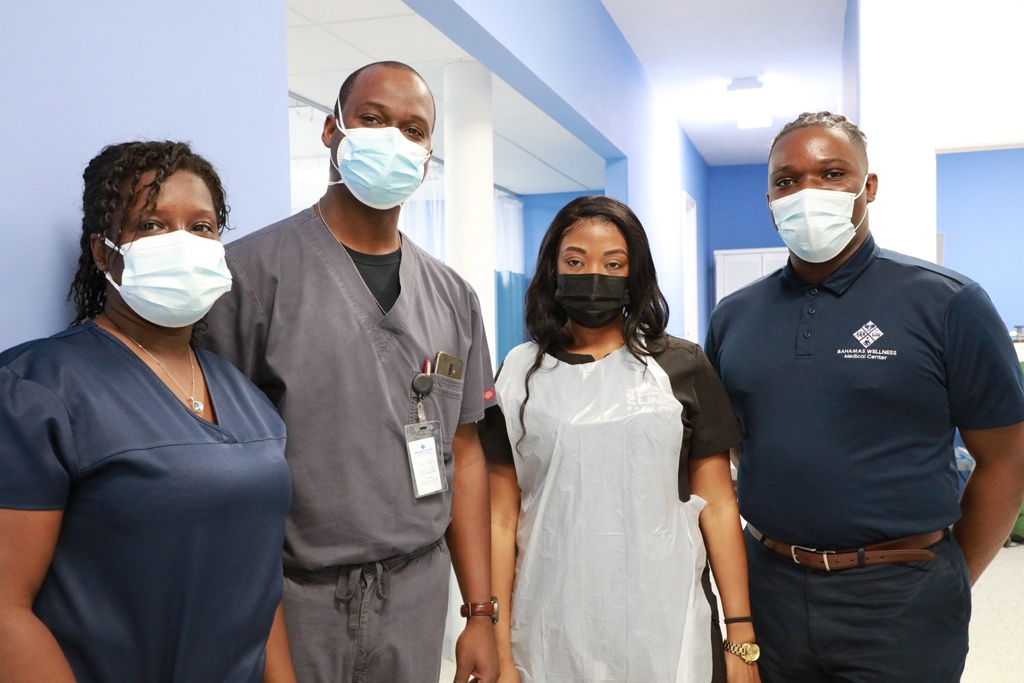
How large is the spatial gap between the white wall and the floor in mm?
1523

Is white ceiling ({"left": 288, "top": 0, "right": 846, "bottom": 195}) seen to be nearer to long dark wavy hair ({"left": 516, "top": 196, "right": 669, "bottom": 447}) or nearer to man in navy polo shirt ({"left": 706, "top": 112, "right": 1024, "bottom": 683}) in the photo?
long dark wavy hair ({"left": 516, "top": 196, "right": 669, "bottom": 447})

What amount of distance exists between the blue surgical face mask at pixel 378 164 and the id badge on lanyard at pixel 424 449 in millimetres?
289

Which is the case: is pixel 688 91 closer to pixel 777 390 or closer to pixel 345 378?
pixel 777 390

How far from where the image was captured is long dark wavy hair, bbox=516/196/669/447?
1570 mm

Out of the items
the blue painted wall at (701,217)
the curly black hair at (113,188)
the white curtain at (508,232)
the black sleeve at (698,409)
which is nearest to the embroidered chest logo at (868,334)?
the black sleeve at (698,409)

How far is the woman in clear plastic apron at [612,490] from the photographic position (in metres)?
1.46

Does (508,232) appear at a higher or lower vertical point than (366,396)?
higher

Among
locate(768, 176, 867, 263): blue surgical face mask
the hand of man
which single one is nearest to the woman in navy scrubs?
the hand of man

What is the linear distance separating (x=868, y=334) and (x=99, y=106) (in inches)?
52.4

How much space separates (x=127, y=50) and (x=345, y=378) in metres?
0.59

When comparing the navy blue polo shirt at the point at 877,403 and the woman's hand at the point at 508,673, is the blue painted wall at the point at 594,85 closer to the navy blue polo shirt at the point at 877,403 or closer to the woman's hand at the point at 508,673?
the navy blue polo shirt at the point at 877,403

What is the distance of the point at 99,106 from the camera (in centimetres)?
118

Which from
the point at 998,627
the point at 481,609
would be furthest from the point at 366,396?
the point at 998,627

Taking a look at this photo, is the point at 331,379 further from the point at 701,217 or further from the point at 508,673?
the point at 701,217
